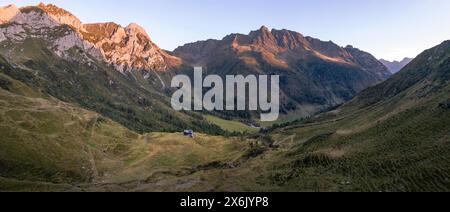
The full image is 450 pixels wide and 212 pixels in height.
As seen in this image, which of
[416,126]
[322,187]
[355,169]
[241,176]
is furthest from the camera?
[241,176]

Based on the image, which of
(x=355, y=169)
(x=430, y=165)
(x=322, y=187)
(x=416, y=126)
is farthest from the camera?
(x=416, y=126)

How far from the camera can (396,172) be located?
133250mm

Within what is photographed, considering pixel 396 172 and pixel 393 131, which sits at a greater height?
pixel 393 131
